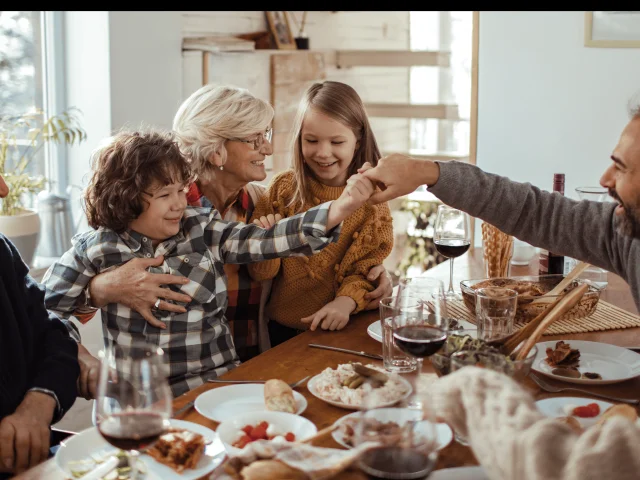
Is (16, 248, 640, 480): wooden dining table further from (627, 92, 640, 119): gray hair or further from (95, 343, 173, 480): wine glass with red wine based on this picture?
(627, 92, 640, 119): gray hair

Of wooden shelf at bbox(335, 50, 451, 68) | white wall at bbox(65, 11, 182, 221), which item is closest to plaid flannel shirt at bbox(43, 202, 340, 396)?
white wall at bbox(65, 11, 182, 221)

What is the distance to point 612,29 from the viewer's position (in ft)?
11.1

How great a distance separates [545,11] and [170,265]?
235 centimetres

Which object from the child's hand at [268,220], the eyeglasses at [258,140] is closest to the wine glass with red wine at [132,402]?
the child's hand at [268,220]

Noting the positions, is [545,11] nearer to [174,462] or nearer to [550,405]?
[550,405]

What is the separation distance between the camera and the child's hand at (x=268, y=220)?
80.0 inches

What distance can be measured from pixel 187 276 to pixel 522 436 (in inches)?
43.9

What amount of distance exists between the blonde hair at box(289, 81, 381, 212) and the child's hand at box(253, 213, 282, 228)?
0.12m

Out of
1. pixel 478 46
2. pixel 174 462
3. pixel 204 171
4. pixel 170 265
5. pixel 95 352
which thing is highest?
pixel 478 46

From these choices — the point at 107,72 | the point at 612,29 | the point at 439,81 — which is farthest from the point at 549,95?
the point at 439,81

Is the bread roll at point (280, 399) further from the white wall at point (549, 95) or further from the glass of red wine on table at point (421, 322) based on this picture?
the white wall at point (549, 95)

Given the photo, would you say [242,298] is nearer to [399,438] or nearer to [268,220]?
[268,220]

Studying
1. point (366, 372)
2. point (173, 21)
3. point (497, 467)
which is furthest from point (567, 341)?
point (173, 21)

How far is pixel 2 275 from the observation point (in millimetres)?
1627
